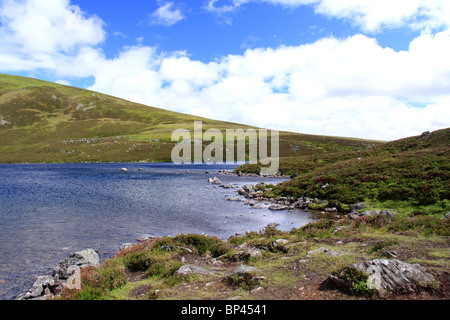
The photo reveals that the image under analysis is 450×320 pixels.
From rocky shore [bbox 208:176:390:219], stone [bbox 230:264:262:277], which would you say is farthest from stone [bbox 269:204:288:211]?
stone [bbox 230:264:262:277]

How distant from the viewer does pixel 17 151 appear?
446 feet

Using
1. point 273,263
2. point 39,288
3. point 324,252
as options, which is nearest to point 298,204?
point 324,252

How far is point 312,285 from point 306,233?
985 cm

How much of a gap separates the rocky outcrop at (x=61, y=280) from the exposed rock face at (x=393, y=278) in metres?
12.3

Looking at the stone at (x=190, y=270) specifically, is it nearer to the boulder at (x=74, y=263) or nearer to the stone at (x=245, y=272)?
the stone at (x=245, y=272)

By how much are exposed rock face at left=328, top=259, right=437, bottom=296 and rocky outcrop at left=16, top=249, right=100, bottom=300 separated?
1226cm

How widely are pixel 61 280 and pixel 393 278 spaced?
15639 mm

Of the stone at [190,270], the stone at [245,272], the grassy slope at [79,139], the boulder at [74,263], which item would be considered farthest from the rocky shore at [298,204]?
the grassy slope at [79,139]

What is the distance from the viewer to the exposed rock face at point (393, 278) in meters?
9.55

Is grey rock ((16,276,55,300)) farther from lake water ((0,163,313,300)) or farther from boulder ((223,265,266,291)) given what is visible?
boulder ((223,265,266,291))

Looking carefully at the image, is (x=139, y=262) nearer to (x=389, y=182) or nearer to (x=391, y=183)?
(x=391, y=183)

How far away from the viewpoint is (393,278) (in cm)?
984

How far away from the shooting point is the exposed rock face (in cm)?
955
